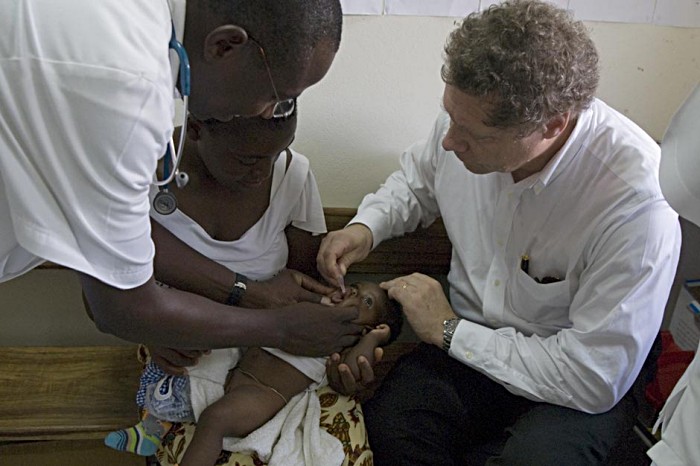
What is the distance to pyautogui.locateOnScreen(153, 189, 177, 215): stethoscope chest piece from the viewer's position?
1.47 metres

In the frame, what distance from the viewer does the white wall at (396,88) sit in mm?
1790

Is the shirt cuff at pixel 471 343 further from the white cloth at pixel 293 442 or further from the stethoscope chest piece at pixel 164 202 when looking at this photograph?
the stethoscope chest piece at pixel 164 202

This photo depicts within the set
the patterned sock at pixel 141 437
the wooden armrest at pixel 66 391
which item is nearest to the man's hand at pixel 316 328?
the patterned sock at pixel 141 437

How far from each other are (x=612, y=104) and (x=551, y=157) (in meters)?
0.57

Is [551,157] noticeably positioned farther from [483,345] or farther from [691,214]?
[691,214]

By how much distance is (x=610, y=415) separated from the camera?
1.51 m

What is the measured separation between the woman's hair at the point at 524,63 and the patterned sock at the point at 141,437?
97 cm

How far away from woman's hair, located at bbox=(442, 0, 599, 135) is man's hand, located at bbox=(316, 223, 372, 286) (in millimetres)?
481

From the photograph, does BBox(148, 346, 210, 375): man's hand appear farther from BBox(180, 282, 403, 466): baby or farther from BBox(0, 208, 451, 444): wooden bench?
BBox(0, 208, 451, 444): wooden bench

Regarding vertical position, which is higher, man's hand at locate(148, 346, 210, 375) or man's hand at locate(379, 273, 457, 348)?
man's hand at locate(379, 273, 457, 348)

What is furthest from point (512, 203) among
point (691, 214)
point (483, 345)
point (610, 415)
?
point (691, 214)

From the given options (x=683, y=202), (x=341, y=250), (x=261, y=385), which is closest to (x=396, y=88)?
(x=341, y=250)

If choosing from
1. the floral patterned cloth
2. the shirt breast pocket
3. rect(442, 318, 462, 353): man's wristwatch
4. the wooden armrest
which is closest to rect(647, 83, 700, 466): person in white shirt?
the shirt breast pocket

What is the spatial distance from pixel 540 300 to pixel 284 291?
570 millimetres
